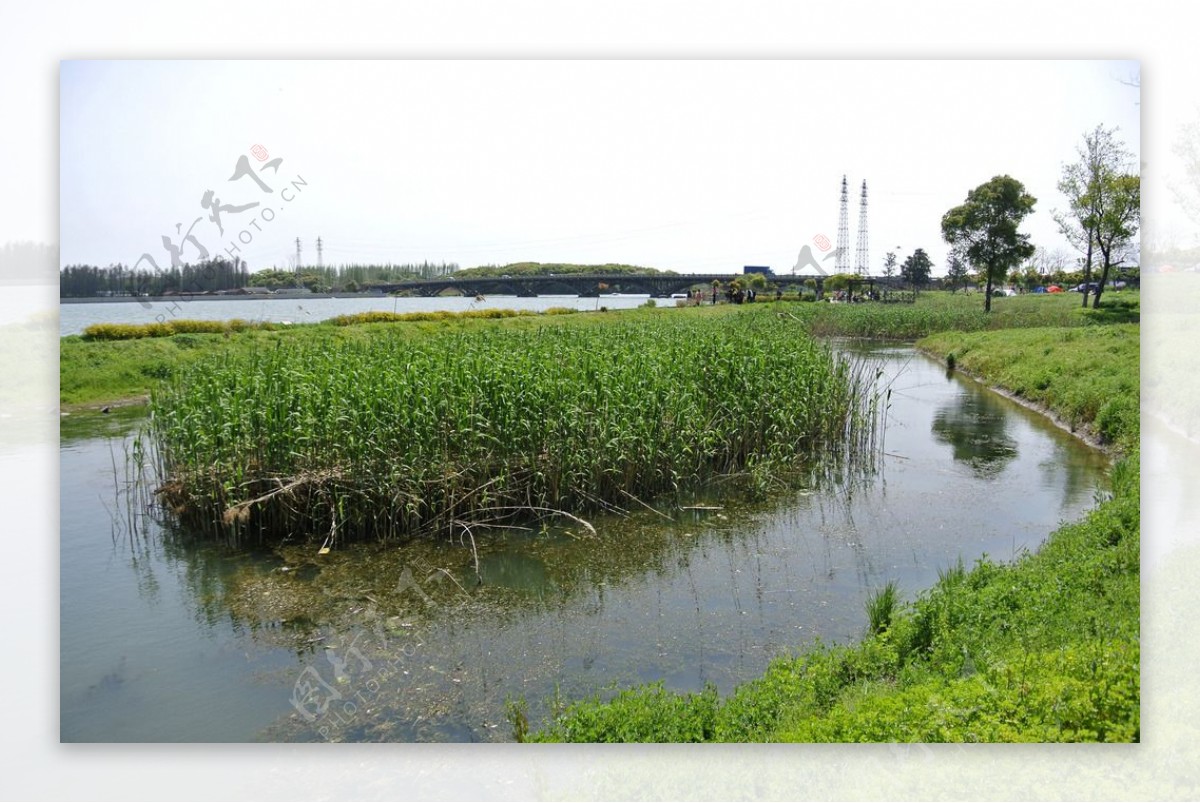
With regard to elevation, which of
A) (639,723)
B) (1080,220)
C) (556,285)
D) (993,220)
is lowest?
(639,723)

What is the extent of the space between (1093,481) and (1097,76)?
5095mm

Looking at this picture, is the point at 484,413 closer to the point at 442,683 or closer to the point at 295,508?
the point at 295,508

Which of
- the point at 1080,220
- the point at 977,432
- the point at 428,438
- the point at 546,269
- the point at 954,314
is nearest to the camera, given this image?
the point at 1080,220

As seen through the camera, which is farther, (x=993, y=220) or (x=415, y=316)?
(x=415, y=316)

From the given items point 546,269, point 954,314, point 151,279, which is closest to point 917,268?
point 546,269

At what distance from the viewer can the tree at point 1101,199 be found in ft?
15.3

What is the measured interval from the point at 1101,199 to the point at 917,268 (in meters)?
4.57

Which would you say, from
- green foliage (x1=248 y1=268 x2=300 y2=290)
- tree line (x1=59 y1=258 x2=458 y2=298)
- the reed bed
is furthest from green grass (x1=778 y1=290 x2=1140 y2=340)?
green foliage (x1=248 y1=268 x2=300 y2=290)

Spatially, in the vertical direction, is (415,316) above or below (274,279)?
above

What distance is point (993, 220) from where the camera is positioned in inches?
279

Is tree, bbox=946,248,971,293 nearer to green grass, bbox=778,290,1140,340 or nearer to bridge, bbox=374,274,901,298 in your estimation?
green grass, bbox=778,290,1140,340

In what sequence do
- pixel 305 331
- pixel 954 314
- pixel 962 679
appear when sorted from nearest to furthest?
pixel 962 679 → pixel 305 331 → pixel 954 314

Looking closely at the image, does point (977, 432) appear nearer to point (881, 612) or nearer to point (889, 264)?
point (889, 264)

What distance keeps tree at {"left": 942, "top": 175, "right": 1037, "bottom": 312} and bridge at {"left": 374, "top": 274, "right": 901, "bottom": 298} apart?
1667 mm
